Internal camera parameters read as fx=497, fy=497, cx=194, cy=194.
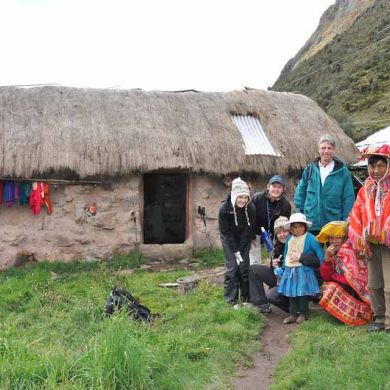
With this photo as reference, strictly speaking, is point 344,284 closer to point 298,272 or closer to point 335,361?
point 298,272

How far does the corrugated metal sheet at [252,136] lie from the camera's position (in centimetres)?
935

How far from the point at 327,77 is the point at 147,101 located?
22075mm

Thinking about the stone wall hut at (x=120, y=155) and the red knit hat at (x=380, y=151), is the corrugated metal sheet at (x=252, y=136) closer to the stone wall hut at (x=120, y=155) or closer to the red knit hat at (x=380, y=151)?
the stone wall hut at (x=120, y=155)

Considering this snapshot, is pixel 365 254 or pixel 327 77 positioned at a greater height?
pixel 327 77

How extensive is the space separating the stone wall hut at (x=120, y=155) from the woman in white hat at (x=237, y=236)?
10.6ft

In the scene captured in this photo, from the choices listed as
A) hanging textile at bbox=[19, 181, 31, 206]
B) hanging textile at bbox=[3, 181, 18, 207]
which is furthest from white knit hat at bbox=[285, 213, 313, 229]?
hanging textile at bbox=[3, 181, 18, 207]

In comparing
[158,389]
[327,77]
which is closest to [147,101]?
[158,389]

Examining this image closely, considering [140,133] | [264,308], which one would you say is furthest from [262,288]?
[140,133]

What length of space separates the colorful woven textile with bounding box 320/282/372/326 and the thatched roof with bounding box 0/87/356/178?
433 cm

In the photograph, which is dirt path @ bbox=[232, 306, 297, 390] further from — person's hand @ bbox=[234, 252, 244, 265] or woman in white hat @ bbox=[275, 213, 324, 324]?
person's hand @ bbox=[234, 252, 244, 265]

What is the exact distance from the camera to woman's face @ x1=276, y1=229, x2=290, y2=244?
5.28 metres

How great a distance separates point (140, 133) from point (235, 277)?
411 cm

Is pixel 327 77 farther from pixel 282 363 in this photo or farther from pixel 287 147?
pixel 282 363

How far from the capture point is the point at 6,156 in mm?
8250
